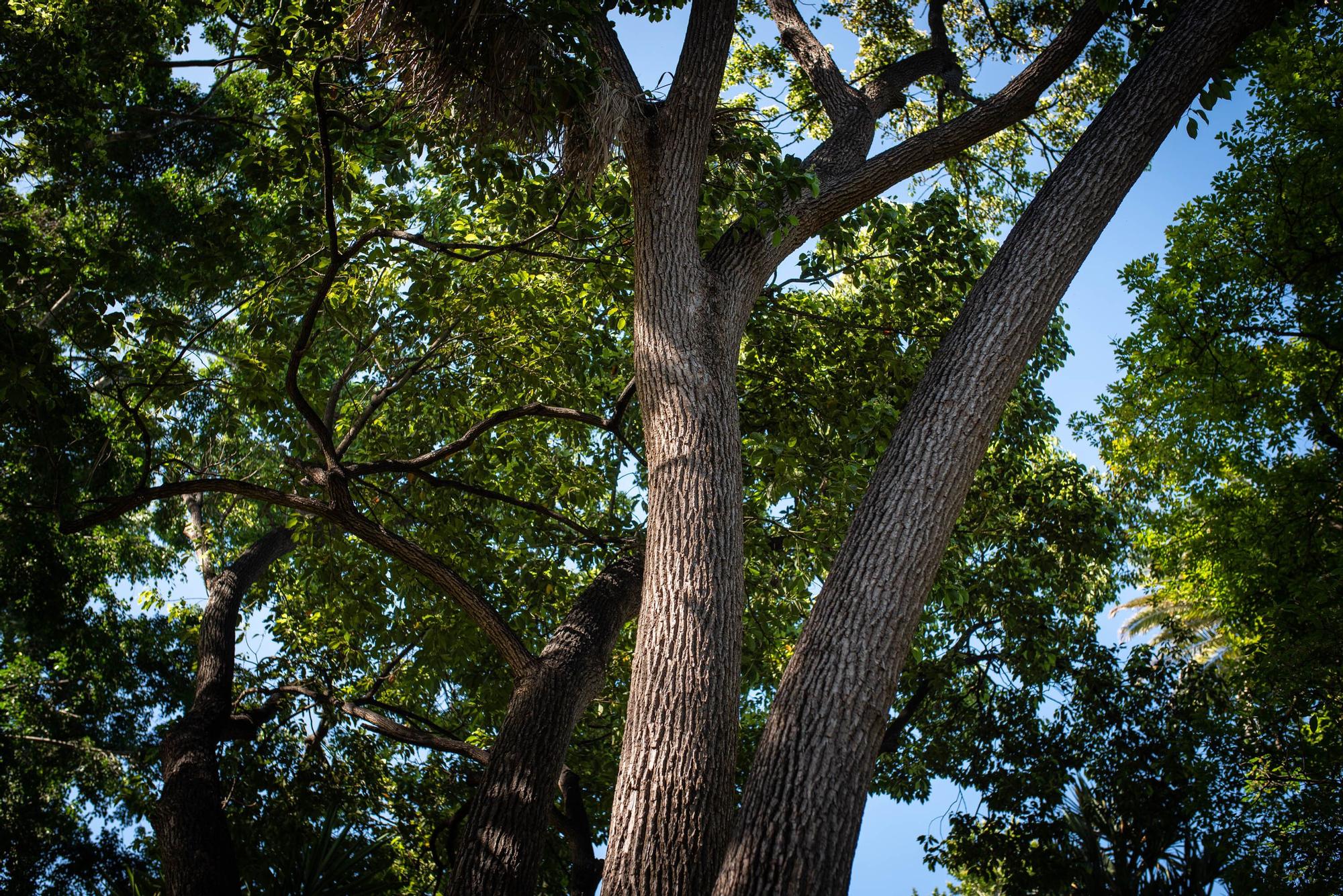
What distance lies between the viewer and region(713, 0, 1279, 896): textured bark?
2.64m

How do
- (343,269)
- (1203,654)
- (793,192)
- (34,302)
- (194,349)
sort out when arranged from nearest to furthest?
1. (793,192)
2. (34,302)
3. (343,269)
4. (194,349)
5. (1203,654)

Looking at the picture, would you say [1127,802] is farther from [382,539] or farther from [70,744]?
[70,744]

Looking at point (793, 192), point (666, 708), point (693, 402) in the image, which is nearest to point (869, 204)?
point (793, 192)

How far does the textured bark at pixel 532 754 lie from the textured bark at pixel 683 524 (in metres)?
1.45

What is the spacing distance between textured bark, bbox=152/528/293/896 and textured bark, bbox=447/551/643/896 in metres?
1.65

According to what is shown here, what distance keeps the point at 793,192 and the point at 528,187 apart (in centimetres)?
206

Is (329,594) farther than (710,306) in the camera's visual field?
Yes

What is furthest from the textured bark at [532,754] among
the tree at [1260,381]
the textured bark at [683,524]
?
the tree at [1260,381]

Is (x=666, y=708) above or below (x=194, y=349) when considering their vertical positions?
below

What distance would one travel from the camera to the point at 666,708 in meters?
3.00

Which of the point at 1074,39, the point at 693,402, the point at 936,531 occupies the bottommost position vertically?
the point at 936,531

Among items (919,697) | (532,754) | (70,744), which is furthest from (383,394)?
(70,744)

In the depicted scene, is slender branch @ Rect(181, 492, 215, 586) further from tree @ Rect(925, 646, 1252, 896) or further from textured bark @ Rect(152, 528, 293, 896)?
tree @ Rect(925, 646, 1252, 896)

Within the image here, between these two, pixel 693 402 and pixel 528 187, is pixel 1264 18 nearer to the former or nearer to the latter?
pixel 693 402
